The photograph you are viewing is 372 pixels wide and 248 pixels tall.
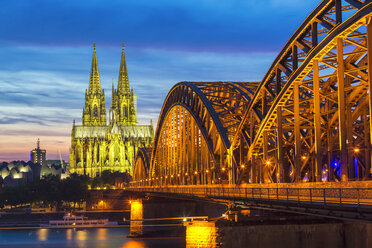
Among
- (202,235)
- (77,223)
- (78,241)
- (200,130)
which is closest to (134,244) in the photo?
(78,241)

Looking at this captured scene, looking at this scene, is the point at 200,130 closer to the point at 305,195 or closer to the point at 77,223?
the point at 305,195

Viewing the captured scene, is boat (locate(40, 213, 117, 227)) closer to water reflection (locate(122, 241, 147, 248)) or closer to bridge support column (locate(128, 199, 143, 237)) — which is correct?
bridge support column (locate(128, 199, 143, 237))

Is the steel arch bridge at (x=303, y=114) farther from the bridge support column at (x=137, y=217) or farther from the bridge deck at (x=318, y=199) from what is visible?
the bridge support column at (x=137, y=217)

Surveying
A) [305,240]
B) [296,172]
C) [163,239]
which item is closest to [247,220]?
[305,240]

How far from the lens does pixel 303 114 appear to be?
1964 inches

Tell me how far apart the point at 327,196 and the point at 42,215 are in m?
163

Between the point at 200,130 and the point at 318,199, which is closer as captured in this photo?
the point at 318,199

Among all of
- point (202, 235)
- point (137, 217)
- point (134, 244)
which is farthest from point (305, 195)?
point (137, 217)

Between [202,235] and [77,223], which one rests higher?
[202,235]

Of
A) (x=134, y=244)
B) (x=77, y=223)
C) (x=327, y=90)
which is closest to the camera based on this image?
(x=327, y=90)

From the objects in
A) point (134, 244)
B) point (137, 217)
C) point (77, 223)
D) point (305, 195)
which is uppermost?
point (305, 195)

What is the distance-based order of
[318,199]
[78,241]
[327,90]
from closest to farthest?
1. [318,199]
2. [327,90]
3. [78,241]

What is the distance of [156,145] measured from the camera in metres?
119

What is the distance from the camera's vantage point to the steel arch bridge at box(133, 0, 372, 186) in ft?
120
